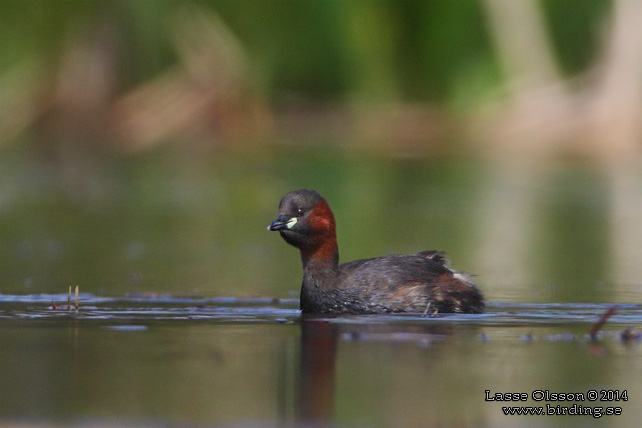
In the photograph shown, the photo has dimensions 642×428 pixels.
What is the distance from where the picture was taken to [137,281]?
1026 cm

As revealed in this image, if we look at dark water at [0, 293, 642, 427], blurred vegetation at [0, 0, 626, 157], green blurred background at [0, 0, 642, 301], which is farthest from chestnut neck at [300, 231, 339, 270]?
blurred vegetation at [0, 0, 626, 157]

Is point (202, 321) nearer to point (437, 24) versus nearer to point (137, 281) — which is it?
point (137, 281)

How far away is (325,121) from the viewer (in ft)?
113

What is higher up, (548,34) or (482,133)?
(548,34)

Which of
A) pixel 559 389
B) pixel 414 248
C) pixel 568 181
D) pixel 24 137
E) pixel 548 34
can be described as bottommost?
pixel 559 389

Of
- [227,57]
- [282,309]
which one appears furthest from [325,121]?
[282,309]

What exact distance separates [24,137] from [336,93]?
27.3 feet

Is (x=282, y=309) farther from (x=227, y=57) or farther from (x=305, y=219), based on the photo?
(x=227, y=57)

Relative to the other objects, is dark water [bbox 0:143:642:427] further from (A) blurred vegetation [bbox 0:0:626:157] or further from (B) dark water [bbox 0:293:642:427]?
(A) blurred vegetation [bbox 0:0:626:157]

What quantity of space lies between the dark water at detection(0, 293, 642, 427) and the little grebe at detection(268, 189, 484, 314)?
0.20 meters

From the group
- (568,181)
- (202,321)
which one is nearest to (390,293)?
(202,321)

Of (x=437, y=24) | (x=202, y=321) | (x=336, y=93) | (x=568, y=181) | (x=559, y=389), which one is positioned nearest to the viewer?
(x=559, y=389)

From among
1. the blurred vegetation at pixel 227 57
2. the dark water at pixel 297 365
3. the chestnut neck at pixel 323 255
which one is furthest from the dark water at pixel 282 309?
the blurred vegetation at pixel 227 57

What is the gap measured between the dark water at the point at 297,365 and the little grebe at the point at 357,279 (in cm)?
20
